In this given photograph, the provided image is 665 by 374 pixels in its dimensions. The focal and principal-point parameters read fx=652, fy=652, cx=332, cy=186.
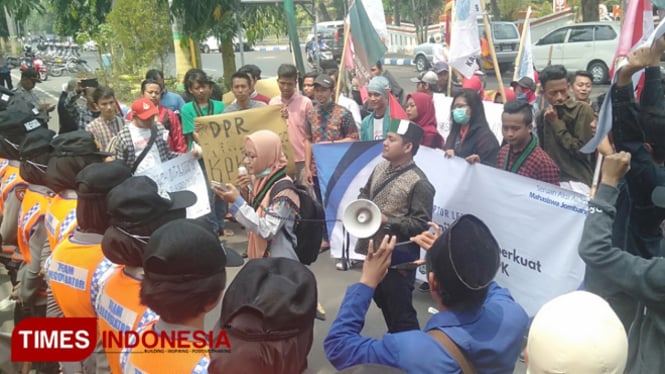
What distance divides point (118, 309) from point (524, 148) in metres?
3.13

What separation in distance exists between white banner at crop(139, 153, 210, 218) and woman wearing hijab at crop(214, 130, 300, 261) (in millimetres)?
638

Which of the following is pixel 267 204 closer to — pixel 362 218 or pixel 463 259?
pixel 362 218

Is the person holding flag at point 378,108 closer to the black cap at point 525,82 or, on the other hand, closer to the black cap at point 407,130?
the black cap at point 407,130

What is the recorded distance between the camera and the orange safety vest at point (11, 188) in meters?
4.12

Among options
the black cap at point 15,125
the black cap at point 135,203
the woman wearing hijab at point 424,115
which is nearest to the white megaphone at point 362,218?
the black cap at point 135,203

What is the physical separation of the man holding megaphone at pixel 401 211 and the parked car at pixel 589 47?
17.3 meters

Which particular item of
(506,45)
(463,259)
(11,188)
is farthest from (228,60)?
(463,259)

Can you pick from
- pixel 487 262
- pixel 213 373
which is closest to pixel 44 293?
pixel 213 373

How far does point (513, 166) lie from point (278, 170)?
1751 mm

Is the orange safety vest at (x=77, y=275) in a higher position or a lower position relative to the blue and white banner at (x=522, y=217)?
higher

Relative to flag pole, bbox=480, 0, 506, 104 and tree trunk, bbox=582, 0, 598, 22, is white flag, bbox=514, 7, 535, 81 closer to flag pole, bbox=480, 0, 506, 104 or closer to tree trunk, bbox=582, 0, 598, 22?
flag pole, bbox=480, 0, 506, 104

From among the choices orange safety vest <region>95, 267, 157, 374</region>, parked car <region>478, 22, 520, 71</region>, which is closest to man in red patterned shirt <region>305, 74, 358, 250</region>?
orange safety vest <region>95, 267, 157, 374</region>

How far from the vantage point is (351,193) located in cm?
557

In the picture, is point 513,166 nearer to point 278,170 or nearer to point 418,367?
point 278,170
